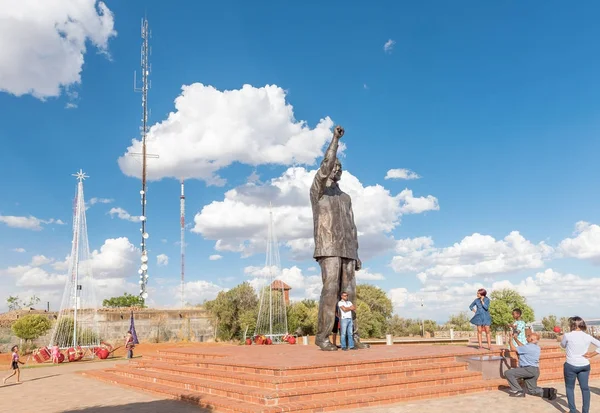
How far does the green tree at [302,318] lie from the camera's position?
36191 mm

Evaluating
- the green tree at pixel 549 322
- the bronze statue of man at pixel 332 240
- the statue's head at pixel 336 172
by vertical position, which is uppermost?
the statue's head at pixel 336 172

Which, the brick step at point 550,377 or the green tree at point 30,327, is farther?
the green tree at point 30,327

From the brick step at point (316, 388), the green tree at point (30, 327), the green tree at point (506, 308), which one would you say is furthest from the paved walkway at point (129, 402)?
the green tree at point (506, 308)

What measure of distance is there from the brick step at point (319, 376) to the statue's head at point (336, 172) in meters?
4.99

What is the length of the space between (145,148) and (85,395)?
32.1 meters

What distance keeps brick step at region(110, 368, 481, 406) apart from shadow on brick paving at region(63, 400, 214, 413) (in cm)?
56

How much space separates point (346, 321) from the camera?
1163 cm

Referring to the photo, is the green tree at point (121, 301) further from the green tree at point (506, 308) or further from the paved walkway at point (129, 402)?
the paved walkway at point (129, 402)

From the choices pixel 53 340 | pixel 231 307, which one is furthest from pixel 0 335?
pixel 231 307

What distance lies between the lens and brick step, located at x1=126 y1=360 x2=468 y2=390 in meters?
8.38

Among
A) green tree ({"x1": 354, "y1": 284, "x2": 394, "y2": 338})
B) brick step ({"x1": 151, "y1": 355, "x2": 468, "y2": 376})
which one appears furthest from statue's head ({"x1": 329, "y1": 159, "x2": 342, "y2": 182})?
green tree ({"x1": 354, "y1": 284, "x2": 394, "y2": 338})

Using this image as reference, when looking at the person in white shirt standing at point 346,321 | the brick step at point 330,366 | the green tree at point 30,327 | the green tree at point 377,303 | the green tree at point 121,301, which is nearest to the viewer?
the brick step at point 330,366

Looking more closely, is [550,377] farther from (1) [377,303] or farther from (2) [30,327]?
(1) [377,303]

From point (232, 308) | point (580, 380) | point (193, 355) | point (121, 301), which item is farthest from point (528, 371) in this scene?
point (121, 301)
